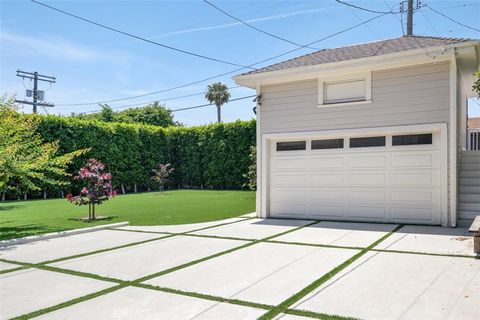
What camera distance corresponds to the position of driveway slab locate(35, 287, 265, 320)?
3.59 m

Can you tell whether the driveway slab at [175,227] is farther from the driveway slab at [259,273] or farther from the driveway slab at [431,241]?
the driveway slab at [431,241]

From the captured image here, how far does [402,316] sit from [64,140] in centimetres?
1670

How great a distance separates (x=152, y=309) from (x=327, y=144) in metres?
7.14

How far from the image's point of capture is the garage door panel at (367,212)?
9188 millimetres

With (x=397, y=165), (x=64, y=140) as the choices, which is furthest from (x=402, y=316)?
(x=64, y=140)

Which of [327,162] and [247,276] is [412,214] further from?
[247,276]

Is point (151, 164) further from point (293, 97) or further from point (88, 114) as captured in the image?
point (88, 114)

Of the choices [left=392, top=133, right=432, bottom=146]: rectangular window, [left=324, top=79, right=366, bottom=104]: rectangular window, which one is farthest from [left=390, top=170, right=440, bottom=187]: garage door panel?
[left=324, top=79, right=366, bottom=104]: rectangular window

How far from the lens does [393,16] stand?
540 inches

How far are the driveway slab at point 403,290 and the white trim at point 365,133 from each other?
3253 mm

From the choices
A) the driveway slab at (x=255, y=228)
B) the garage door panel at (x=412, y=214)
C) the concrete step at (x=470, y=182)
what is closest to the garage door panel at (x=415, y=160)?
the garage door panel at (x=412, y=214)

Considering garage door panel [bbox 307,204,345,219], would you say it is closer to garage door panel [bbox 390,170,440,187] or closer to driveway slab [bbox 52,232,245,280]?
garage door panel [bbox 390,170,440,187]

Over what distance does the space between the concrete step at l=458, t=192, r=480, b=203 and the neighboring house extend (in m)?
0.02

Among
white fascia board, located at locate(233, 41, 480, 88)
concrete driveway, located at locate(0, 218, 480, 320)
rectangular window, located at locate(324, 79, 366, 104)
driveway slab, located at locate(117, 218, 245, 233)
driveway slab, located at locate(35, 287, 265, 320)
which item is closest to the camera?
driveway slab, located at locate(35, 287, 265, 320)
